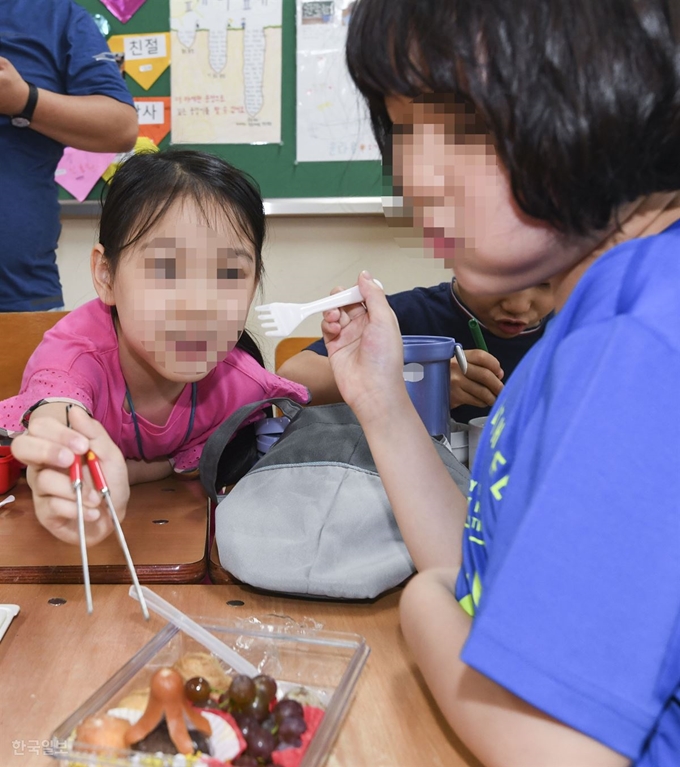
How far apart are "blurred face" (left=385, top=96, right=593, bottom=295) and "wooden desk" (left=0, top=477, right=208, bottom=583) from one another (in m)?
0.38

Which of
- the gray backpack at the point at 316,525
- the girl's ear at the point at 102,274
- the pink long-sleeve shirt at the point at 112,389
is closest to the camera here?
the gray backpack at the point at 316,525

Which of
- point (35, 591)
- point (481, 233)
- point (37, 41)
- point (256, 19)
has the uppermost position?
point (256, 19)

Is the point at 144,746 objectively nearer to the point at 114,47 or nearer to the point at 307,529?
the point at 307,529

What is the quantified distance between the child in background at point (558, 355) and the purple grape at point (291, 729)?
0.27 feet

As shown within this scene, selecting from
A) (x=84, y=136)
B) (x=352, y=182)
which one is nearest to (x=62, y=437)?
(x=84, y=136)

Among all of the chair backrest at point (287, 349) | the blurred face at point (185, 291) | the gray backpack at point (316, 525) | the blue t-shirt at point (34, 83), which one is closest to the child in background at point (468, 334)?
the chair backrest at point (287, 349)

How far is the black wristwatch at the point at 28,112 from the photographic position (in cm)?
132

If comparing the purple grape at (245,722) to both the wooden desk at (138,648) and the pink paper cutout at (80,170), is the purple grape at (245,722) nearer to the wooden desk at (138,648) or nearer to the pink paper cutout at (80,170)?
the wooden desk at (138,648)

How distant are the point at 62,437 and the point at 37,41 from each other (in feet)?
4.04

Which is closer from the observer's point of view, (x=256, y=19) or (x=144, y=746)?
(x=144, y=746)

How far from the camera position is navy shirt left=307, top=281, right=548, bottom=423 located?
142 cm

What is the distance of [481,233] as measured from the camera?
476 millimetres

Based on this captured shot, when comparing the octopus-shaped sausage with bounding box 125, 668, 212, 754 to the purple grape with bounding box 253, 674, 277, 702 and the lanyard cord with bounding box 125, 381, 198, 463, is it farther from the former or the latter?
the lanyard cord with bounding box 125, 381, 198, 463

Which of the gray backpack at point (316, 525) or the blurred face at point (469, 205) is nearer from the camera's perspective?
the blurred face at point (469, 205)
